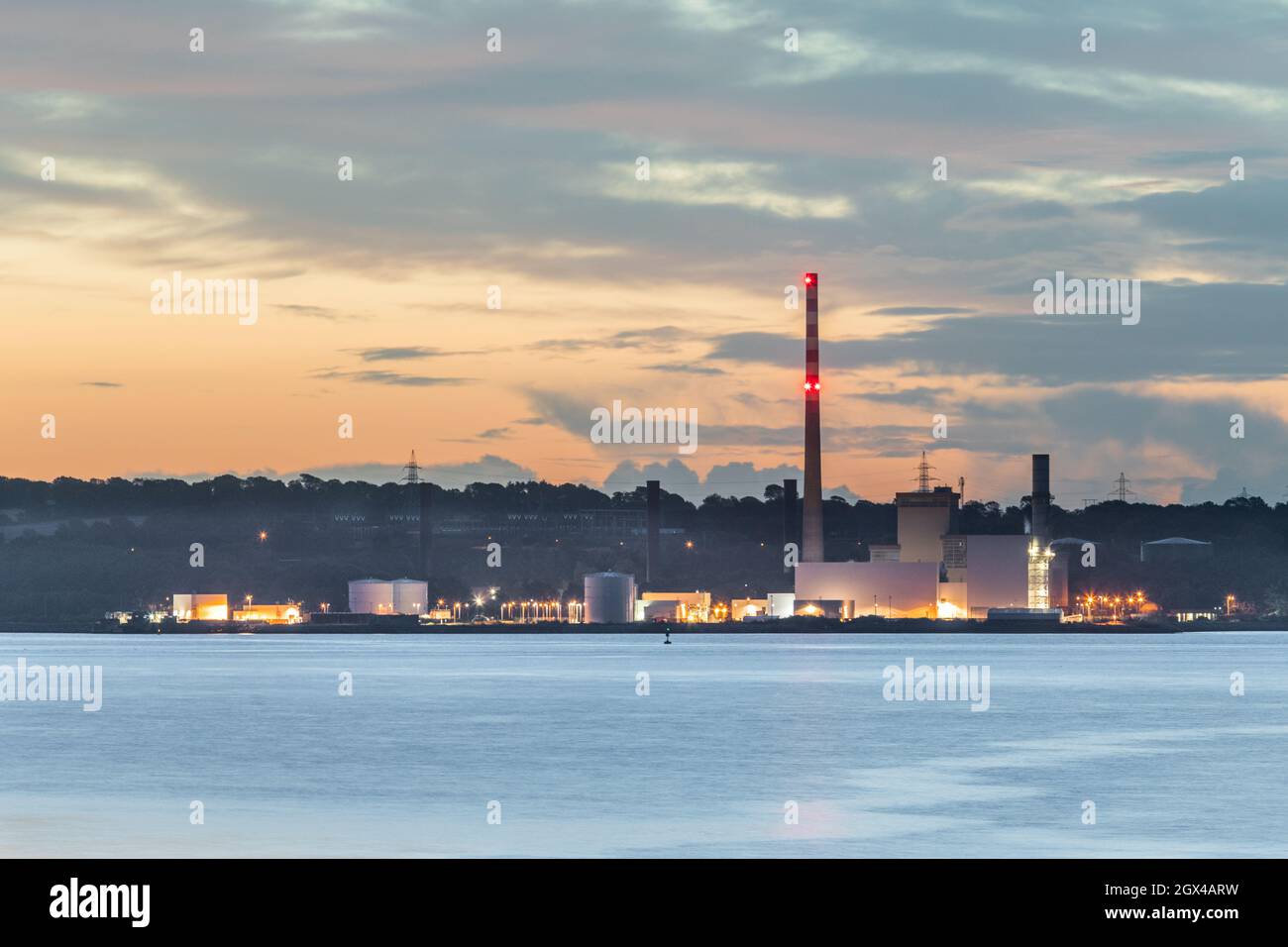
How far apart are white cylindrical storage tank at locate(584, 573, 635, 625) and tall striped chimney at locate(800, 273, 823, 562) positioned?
34116 millimetres

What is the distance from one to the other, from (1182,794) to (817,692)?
44.8 metres

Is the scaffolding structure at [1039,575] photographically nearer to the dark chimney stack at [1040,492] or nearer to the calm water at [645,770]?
the dark chimney stack at [1040,492]

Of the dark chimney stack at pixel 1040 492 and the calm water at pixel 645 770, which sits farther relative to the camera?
the dark chimney stack at pixel 1040 492

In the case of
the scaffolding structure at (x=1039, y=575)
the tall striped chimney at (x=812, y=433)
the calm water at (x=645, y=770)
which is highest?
the tall striped chimney at (x=812, y=433)

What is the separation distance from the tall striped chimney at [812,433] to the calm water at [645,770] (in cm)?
5583

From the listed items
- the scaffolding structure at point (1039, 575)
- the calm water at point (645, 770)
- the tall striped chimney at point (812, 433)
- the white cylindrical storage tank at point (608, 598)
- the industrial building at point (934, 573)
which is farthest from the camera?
the white cylindrical storage tank at point (608, 598)

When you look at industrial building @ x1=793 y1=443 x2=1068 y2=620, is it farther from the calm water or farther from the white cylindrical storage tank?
the calm water

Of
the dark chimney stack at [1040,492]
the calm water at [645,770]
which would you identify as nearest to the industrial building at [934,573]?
the dark chimney stack at [1040,492]

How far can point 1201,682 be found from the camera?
3952 inches

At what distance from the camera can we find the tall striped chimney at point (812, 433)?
151250 mm

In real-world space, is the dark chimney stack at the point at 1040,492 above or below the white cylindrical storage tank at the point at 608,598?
above

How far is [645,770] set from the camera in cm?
4422
